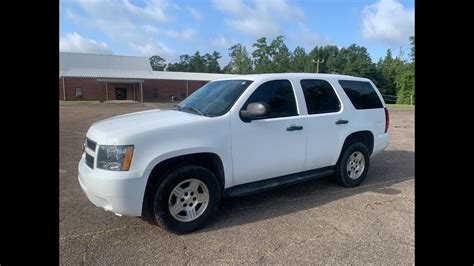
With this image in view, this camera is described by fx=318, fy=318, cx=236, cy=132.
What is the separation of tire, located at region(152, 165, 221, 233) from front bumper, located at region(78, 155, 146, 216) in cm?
22

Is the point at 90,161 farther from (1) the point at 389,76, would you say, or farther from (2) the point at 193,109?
(1) the point at 389,76

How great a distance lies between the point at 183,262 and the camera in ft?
10.1

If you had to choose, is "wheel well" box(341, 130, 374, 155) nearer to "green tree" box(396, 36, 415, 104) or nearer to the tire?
the tire

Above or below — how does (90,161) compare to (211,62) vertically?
below

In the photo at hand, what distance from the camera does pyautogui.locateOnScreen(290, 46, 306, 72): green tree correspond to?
3211 inches

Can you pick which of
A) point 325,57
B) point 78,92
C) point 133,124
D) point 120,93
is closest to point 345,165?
point 133,124

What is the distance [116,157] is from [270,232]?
191 cm

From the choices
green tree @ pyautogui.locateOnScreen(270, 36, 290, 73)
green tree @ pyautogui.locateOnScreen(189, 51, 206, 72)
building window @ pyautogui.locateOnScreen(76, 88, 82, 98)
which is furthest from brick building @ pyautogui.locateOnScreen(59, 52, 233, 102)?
green tree @ pyautogui.locateOnScreen(189, 51, 206, 72)

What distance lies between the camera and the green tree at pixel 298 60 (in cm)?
8156

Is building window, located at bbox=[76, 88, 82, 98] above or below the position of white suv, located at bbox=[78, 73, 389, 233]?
above

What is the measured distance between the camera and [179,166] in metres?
3.68
